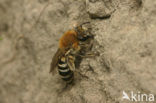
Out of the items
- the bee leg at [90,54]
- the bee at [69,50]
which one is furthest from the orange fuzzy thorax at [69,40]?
the bee leg at [90,54]

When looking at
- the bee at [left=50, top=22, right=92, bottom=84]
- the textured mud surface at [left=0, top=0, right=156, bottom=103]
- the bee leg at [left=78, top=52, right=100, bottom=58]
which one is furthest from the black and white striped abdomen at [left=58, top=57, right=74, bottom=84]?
the bee leg at [left=78, top=52, right=100, bottom=58]

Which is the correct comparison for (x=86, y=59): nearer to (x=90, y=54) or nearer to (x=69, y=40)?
(x=90, y=54)

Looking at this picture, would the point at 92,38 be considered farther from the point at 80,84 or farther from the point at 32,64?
the point at 32,64

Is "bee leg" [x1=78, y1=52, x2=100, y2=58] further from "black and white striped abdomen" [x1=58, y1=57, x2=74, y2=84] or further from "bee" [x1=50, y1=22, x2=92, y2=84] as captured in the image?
"black and white striped abdomen" [x1=58, y1=57, x2=74, y2=84]

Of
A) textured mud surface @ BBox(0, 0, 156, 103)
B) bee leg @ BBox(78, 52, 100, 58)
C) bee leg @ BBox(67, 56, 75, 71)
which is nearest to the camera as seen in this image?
textured mud surface @ BBox(0, 0, 156, 103)

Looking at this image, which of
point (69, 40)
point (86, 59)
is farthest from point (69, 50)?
point (86, 59)

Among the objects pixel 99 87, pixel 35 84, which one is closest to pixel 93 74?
pixel 99 87

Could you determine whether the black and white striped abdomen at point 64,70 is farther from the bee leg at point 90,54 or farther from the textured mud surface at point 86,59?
the bee leg at point 90,54
